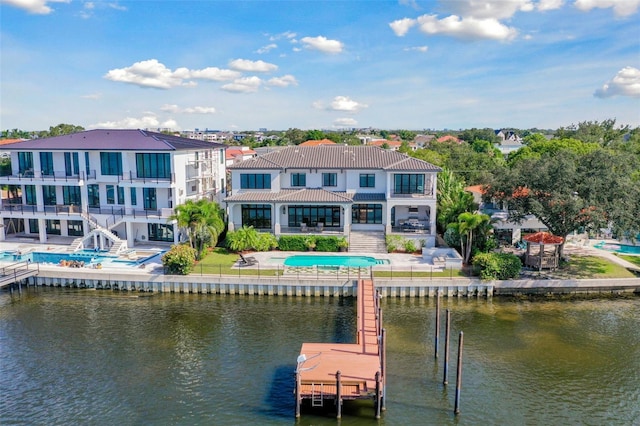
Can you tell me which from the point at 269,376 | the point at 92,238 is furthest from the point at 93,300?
the point at 269,376

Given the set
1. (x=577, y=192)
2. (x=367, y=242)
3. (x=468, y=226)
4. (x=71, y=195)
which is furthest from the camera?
(x=71, y=195)

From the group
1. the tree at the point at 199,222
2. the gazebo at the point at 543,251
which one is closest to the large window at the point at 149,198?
the tree at the point at 199,222

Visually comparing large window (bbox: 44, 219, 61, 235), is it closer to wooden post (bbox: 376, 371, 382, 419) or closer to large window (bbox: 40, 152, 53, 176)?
large window (bbox: 40, 152, 53, 176)

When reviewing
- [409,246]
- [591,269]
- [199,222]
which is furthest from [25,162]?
[591,269]

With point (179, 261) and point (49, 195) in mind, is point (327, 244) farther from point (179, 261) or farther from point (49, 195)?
point (49, 195)

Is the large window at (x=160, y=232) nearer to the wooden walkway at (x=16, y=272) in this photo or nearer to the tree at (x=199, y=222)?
the tree at (x=199, y=222)

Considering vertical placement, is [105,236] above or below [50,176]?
below

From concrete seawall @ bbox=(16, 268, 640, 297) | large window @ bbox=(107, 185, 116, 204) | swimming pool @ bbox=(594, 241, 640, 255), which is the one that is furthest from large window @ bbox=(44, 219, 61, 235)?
swimming pool @ bbox=(594, 241, 640, 255)
